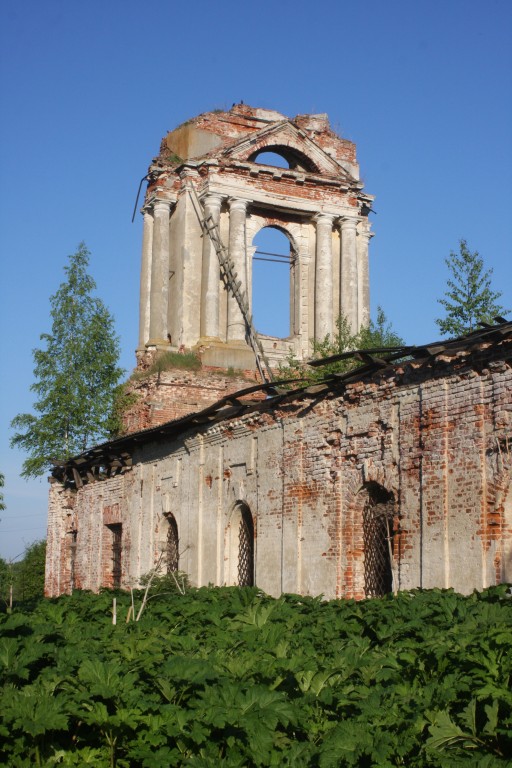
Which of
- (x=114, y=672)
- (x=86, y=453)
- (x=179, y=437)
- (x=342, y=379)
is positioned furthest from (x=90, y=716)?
(x=86, y=453)

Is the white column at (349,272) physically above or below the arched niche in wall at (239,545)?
above

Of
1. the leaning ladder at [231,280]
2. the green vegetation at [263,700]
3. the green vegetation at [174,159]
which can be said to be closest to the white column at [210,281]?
the leaning ladder at [231,280]

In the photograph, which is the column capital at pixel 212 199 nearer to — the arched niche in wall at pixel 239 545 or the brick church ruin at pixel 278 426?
the brick church ruin at pixel 278 426

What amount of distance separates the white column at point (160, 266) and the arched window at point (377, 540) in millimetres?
13716

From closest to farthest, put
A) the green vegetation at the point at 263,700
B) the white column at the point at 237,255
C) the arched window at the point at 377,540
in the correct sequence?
the green vegetation at the point at 263,700
the arched window at the point at 377,540
the white column at the point at 237,255

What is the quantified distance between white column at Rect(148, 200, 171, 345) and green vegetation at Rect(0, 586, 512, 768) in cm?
1932

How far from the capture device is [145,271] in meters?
27.6

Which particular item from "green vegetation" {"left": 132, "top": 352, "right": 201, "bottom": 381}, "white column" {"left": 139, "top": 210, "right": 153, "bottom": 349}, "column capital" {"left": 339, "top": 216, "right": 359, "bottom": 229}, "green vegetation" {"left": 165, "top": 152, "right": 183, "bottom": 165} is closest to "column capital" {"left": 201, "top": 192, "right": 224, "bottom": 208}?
"green vegetation" {"left": 165, "top": 152, "right": 183, "bottom": 165}

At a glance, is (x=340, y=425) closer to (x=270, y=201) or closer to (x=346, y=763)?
(x=346, y=763)

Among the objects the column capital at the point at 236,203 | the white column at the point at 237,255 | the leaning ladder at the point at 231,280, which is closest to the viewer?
the leaning ladder at the point at 231,280

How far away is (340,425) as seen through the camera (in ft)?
46.9

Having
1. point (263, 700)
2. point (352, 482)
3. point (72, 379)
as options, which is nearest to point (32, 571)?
point (72, 379)

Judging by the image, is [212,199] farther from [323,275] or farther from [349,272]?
[349,272]

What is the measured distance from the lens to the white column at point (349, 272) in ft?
89.5
